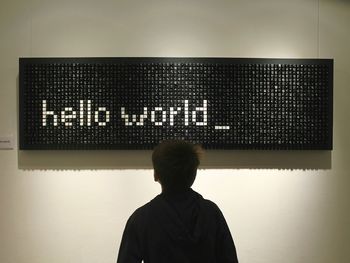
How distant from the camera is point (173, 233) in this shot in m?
1.34

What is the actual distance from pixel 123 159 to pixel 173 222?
110 cm

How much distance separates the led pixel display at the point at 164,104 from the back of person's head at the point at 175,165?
0.93m

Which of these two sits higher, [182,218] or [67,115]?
[67,115]

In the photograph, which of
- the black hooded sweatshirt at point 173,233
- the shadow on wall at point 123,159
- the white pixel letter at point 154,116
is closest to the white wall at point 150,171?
the shadow on wall at point 123,159

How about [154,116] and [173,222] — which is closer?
[173,222]

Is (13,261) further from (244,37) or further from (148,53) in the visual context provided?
(244,37)

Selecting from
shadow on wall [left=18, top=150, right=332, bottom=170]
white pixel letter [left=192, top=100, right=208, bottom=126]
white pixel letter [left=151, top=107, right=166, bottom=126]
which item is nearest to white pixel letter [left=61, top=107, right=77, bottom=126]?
shadow on wall [left=18, top=150, right=332, bottom=170]

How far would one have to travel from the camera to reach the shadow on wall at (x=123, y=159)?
94.0 inches

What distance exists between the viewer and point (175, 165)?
136 cm

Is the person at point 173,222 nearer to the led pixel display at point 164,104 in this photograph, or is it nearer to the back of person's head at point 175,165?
the back of person's head at point 175,165

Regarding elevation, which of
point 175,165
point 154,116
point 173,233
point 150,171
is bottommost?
point 173,233

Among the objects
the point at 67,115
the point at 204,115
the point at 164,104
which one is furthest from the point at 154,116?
the point at 67,115

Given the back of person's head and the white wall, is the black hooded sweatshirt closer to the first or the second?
the back of person's head

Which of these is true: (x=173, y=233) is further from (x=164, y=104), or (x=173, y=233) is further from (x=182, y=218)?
(x=164, y=104)
